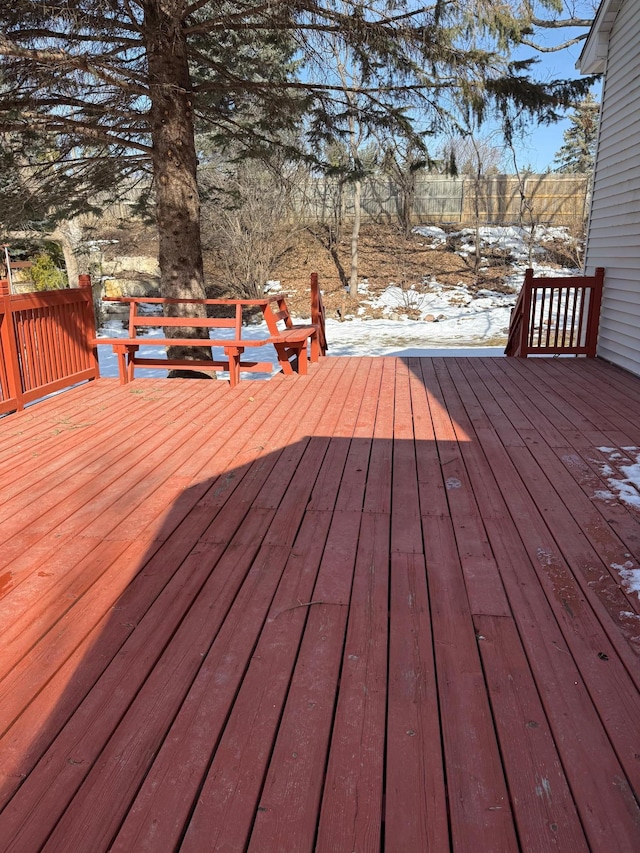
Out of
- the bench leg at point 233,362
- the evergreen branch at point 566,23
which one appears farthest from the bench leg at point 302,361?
the evergreen branch at point 566,23

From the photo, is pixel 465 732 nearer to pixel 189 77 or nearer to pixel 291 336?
pixel 291 336

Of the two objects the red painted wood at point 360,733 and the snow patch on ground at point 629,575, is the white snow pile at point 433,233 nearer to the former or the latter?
the snow patch on ground at point 629,575

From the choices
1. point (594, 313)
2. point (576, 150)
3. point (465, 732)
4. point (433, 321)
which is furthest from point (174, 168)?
point (576, 150)

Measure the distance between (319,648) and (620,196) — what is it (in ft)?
20.5

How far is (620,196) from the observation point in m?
6.29

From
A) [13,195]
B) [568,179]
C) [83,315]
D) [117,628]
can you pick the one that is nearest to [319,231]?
[568,179]

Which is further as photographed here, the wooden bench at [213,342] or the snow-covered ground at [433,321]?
the snow-covered ground at [433,321]

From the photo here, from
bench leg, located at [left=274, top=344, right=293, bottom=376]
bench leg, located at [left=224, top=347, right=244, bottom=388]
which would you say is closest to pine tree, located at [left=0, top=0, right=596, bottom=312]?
bench leg, located at [left=274, top=344, right=293, bottom=376]

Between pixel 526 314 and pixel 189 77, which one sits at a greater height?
pixel 189 77

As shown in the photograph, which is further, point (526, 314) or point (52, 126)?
point (526, 314)

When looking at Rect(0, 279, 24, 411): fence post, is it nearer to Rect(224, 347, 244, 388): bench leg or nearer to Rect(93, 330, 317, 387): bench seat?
Rect(93, 330, 317, 387): bench seat

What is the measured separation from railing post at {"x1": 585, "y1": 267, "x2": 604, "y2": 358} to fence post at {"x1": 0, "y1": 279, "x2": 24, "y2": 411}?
5865mm

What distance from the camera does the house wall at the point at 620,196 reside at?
19.2 ft

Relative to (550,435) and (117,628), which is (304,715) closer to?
(117,628)
